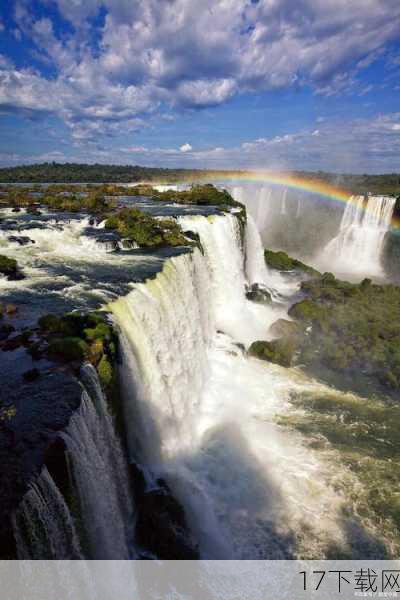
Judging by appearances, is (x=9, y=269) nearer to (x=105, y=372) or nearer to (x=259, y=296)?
(x=105, y=372)

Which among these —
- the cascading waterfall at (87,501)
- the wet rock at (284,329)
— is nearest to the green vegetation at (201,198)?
the wet rock at (284,329)

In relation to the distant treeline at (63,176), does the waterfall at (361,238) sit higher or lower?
lower

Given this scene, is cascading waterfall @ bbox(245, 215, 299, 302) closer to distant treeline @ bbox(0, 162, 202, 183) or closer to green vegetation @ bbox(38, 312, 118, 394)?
green vegetation @ bbox(38, 312, 118, 394)

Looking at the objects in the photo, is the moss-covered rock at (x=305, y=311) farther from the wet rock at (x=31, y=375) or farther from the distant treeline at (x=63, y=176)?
the distant treeline at (x=63, y=176)

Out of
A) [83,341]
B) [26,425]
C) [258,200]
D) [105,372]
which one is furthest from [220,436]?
[258,200]

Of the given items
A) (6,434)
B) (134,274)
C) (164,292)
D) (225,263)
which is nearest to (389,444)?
(164,292)

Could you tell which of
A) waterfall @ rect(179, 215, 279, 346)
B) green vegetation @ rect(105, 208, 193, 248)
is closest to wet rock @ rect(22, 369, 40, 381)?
green vegetation @ rect(105, 208, 193, 248)
